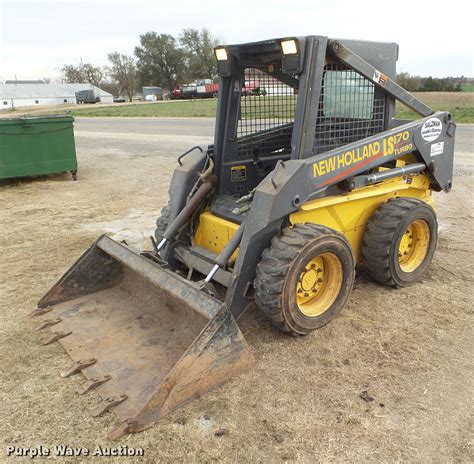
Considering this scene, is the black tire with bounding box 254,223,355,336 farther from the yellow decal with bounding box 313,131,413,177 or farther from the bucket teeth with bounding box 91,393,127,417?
the bucket teeth with bounding box 91,393,127,417

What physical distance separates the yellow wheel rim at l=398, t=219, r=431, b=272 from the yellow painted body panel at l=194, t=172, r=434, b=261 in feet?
1.12

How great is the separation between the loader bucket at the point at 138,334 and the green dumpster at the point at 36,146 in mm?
6042

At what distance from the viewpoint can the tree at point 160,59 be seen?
238 ft

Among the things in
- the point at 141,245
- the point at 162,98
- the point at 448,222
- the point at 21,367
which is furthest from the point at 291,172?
the point at 162,98

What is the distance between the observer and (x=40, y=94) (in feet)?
272

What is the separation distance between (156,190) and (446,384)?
21.5 feet

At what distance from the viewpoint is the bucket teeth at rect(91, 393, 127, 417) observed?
2787mm

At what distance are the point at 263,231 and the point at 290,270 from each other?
34cm

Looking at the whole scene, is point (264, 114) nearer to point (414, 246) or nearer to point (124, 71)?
point (414, 246)

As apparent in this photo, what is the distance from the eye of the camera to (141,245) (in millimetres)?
5734

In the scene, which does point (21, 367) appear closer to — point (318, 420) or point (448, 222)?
point (318, 420)

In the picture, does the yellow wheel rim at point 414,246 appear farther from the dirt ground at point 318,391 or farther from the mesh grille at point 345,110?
the mesh grille at point 345,110

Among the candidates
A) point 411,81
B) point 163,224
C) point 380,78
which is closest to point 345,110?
point 380,78

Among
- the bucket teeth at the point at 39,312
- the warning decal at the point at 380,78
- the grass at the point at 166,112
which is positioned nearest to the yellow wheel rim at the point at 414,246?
the warning decal at the point at 380,78
